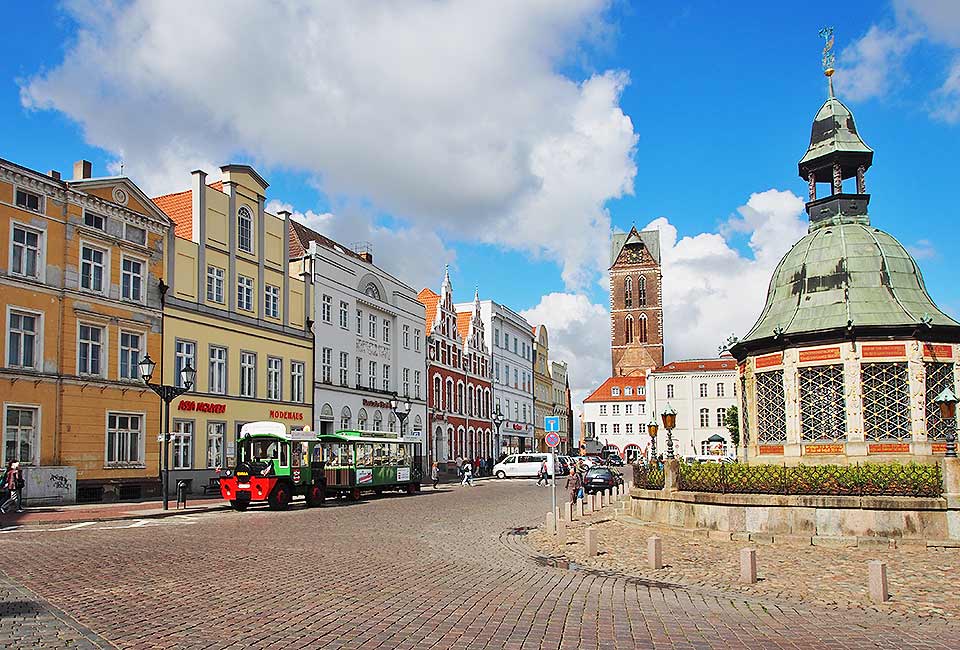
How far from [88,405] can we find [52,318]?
3.54 meters

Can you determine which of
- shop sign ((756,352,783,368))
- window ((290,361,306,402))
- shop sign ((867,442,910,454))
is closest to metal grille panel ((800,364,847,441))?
shop sign ((867,442,910,454))

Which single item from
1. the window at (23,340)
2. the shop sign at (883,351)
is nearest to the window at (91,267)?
the window at (23,340)

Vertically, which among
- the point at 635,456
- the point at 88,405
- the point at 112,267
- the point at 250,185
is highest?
the point at 250,185

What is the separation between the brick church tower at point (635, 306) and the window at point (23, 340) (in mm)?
103656

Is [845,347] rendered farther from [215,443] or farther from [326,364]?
[326,364]

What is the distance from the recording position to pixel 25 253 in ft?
101

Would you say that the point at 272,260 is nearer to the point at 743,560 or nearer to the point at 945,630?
the point at 743,560

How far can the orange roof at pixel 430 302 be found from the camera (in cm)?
6879

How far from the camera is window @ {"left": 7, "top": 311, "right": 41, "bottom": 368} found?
1183 inches

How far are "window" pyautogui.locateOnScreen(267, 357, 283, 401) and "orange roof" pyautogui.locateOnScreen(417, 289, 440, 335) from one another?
75.1ft

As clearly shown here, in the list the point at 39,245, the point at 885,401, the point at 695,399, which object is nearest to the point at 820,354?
the point at 885,401

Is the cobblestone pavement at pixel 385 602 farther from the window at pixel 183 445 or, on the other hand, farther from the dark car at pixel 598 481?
the dark car at pixel 598 481

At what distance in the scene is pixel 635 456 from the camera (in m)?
102

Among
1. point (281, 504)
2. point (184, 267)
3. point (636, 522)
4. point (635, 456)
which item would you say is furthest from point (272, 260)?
point (635, 456)
